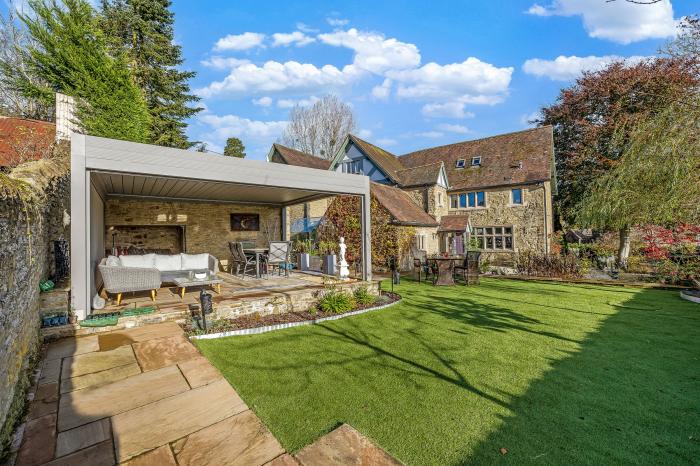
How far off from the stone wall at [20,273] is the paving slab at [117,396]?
0.36 m

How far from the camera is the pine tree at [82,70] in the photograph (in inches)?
376

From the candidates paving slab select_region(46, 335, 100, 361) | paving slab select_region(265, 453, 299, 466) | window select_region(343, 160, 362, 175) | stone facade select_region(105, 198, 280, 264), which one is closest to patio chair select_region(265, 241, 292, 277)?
stone facade select_region(105, 198, 280, 264)

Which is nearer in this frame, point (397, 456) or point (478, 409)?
point (397, 456)

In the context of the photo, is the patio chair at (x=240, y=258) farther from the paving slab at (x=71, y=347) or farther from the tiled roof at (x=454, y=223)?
the tiled roof at (x=454, y=223)

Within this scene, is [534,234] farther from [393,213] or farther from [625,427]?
[625,427]

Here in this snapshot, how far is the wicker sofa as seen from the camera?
565 centimetres

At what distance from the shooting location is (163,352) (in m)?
4.25

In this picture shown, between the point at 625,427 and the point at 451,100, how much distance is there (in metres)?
22.2

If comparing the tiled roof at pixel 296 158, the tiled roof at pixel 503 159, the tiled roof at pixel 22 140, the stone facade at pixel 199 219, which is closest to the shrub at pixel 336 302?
the stone facade at pixel 199 219

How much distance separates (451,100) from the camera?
2175cm

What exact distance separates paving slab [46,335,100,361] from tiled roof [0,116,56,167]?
646cm

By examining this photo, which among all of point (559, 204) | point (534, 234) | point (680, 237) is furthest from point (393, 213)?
point (559, 204)

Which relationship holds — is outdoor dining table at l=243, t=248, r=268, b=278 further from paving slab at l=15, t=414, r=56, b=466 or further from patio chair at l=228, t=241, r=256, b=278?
paving slab at l=15, t=414, r=56, b=466

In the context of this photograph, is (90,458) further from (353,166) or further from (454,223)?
(353,166)
